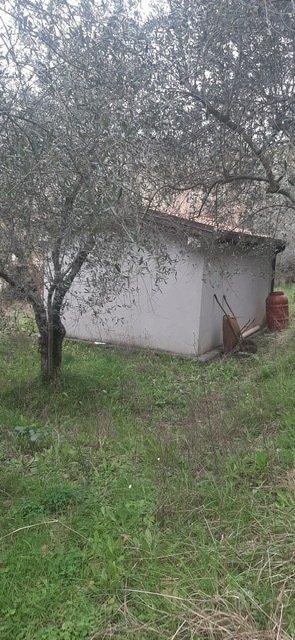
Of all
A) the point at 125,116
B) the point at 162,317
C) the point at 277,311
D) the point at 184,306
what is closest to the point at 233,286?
the point at 277,311

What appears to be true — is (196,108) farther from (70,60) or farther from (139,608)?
(139,608)

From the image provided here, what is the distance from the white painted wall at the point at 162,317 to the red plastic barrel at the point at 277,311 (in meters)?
3.57

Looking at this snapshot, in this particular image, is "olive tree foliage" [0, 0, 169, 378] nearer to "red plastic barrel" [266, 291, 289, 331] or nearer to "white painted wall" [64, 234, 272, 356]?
"white painted wall" [64, 234, 272, 356]

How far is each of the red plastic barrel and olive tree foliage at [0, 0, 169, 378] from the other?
8.95 metres

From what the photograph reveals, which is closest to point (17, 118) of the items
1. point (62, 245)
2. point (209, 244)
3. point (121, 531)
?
point (62, 245)

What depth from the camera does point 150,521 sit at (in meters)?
3.14

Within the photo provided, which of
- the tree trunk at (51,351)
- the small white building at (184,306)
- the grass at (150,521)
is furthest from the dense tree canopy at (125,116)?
the small white building at (184,306)

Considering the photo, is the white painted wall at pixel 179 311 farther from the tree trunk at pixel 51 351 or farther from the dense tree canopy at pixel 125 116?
the dense tree canopy at pixel 125 116

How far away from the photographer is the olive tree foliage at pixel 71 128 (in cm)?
316

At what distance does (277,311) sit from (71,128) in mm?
9934

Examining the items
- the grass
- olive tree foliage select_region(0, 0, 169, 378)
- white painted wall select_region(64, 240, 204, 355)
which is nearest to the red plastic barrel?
white painted wall select_region(64, 240, 204, 355)

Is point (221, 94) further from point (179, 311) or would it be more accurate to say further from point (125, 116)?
point (179, 311)

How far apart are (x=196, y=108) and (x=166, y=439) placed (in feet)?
10.2

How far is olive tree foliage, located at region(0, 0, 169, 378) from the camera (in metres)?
3.16
